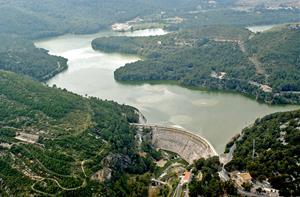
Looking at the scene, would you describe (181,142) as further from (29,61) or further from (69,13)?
(69,13)

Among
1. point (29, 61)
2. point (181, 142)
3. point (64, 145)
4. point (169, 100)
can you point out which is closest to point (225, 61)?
point (169, 100)

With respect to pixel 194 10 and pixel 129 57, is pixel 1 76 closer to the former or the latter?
pixel 129 57

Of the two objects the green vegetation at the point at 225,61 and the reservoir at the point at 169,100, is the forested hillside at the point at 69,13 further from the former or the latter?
the reservoir at the point at 169,100

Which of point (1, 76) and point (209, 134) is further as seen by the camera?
point (1, 76)

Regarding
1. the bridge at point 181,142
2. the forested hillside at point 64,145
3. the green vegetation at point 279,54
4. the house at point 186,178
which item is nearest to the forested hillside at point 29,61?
the forested hillside at point 64,145

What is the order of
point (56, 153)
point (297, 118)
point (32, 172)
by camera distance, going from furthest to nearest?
point (297, 118)
point (56, 153)
point (32, 172)

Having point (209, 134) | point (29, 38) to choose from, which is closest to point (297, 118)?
point (209, 134)
